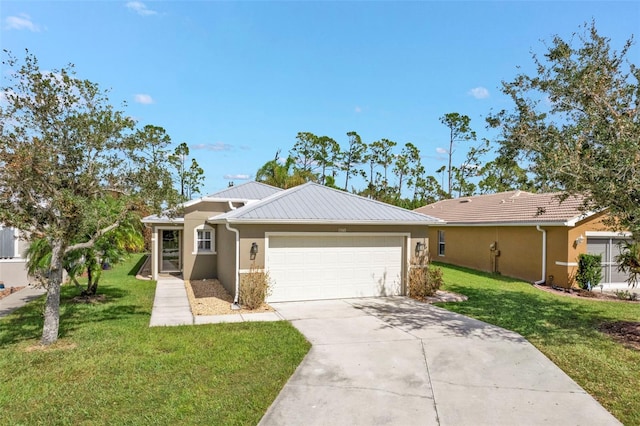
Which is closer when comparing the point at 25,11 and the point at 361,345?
the point at 361,345

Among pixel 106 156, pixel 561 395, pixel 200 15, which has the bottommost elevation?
pixel 561 395

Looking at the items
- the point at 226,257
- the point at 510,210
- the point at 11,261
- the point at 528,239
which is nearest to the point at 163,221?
the point at 226,257

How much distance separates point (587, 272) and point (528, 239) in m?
2.69

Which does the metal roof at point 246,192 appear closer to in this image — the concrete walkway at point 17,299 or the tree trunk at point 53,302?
the concrete walkway at point 17,299

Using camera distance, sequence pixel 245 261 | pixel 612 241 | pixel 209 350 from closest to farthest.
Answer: pixel 209 350, pixel 245 261, pixel 612 241

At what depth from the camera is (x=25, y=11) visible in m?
8.67

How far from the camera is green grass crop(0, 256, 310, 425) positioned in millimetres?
4789

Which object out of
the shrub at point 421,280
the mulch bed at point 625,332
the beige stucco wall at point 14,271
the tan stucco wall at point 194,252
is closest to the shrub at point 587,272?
the mulch bed at point 625,332

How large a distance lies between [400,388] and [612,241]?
15.0 metres

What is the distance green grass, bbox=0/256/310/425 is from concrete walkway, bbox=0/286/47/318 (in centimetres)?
121

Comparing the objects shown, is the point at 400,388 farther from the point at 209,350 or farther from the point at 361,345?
the point at 209,350

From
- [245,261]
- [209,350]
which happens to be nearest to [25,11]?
[245,261]

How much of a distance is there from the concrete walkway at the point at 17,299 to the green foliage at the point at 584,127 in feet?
43.1

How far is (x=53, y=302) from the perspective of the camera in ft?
24.7
